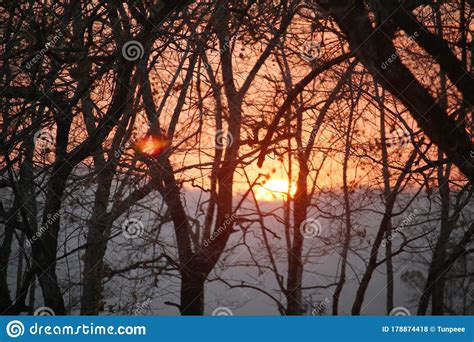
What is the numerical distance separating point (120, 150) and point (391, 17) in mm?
4469

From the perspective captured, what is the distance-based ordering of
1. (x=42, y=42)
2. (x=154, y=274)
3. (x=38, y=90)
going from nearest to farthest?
(x=42, y=42) → (x=38, y=90) → (x=154, y=274)

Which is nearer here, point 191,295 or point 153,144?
point 153,144

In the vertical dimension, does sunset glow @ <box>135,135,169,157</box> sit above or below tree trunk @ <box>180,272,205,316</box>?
above

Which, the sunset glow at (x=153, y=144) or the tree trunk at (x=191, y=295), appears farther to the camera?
the tree trunk at (x=191, y=295)

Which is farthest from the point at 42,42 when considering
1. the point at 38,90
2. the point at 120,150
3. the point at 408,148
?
the point at 408,148

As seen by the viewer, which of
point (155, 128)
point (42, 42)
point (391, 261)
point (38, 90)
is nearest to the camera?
point (42, 42)

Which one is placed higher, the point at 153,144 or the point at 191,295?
the point at 153,144

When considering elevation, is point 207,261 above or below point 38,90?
below

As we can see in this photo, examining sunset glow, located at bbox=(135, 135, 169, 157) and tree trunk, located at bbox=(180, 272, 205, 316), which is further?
tree trunk, located at bbox=(180, 272, 205, 316)

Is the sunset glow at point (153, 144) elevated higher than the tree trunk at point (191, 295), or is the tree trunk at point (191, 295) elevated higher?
the sunset glow at point (153, 144)

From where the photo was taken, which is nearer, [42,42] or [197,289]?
[42,42]

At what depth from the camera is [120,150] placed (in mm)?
7527

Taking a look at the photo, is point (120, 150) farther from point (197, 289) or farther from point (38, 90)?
point (197, 289)

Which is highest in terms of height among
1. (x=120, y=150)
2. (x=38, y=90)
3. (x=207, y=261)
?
(x=38, y=90)
